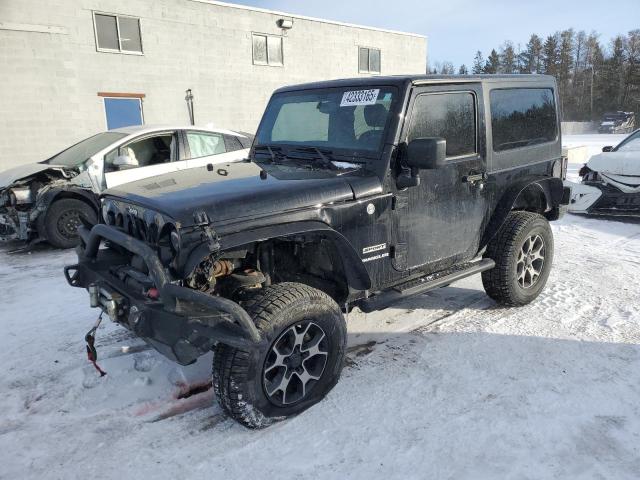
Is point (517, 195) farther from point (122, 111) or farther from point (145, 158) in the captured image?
point (122, 111)

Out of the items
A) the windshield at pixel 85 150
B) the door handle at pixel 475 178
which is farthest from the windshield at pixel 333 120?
the windshield at pixel 85 150

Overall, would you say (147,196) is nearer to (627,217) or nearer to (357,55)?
(627,217)

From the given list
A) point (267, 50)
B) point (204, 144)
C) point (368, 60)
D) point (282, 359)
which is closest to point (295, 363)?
point (282, 359)

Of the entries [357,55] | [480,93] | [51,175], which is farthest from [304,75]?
[480,93]

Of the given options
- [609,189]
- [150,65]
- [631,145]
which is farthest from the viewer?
[150,65]

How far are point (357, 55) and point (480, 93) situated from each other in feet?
53.3

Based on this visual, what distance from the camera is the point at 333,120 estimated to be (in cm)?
362

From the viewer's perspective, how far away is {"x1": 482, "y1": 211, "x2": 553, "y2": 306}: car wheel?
4172 millimetres

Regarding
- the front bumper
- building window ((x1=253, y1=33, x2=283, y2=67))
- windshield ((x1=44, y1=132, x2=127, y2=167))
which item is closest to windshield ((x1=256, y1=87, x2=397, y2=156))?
the front bumper

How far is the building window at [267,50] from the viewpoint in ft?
54.3

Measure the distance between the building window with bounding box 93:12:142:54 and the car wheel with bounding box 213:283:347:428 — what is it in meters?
13.6

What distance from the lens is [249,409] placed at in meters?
2.70

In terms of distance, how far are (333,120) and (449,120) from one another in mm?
887

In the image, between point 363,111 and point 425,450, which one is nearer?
point 425,450
